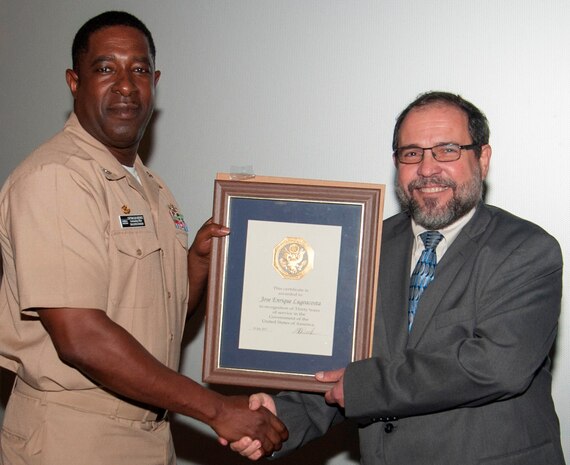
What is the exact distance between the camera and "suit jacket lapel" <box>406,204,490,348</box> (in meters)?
2.35

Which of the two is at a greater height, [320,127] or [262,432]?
[320,127]

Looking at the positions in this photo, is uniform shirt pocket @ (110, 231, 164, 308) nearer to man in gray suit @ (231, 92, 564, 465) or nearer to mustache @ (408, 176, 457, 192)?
man in gray suit @ (231, 92, 564, 465)

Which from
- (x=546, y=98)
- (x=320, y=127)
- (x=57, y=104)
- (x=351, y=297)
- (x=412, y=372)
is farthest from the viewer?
(x=57, y=104)

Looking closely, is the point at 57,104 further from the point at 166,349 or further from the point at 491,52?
the point at 491,52

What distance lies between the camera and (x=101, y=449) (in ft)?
7.79

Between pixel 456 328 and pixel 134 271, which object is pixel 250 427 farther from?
pixel 456 328

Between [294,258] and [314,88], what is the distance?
128 cm

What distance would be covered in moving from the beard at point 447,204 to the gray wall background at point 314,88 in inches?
39.3

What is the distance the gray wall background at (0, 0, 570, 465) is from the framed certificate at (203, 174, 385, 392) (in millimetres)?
1106

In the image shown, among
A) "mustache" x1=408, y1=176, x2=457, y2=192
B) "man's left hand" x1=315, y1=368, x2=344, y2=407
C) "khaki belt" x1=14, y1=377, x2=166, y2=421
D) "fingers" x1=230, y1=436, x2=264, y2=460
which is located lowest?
"fingers" x1=230, y1=436, x2=264, y2=460

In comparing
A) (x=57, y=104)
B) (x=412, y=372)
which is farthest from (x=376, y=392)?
(x=57, y=104)

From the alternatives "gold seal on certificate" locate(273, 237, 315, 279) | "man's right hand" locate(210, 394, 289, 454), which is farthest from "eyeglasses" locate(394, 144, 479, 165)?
"man's right hand" locate(210, 394, 289, 454)

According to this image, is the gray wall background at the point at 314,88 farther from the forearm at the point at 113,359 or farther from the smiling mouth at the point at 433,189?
the forearm at the point at 113,359

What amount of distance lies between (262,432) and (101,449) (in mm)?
522
